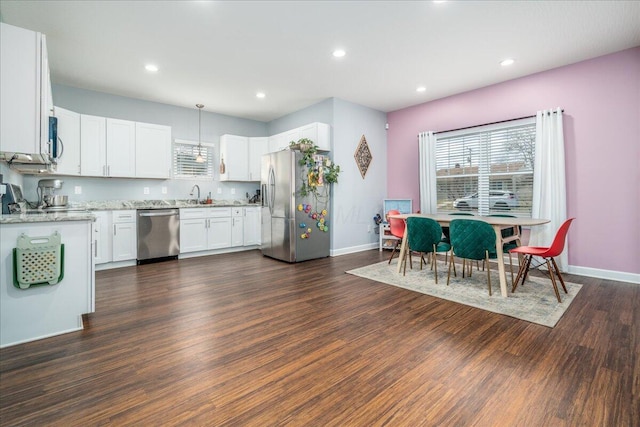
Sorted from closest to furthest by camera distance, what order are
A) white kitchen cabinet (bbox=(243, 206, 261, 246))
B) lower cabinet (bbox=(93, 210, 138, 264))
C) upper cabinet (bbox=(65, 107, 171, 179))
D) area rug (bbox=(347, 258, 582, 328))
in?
area rug (bbox=(347, 258, 582, 328)) < upper cabinet (bbox=(65, 107, 171, 179)) < lower cabinet (bbox=(93, 210, 138, 264)) < white kitchen cabinet (bbox=(243, 206, 261, 246))

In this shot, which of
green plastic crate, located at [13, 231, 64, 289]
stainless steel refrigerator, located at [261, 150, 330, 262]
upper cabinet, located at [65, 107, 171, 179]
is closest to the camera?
green plastic crate, located at [13, 231, 64, 289]

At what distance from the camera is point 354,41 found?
3.33 m

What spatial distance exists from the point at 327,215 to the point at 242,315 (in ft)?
9.39

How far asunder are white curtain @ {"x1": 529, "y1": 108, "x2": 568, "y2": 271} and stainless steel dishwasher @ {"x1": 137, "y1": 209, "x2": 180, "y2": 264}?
18.1 ft

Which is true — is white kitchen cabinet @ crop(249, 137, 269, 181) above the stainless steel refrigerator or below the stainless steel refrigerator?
above

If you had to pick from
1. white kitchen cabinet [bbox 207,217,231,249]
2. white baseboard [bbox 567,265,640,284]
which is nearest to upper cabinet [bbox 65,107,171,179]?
white kitchen cabinet [bbox 207,217,231,249]

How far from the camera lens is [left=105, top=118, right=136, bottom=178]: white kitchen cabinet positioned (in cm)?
465

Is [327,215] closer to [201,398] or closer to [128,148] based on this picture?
[128,148]

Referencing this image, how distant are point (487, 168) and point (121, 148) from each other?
19.4 ft

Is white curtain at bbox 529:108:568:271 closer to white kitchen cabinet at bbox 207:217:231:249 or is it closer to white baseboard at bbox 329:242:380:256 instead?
white baseboard at bbox 329:242:380:256

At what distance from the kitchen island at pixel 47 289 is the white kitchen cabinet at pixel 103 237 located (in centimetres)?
231

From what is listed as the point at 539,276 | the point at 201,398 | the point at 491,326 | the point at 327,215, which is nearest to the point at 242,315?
the point at 201,398

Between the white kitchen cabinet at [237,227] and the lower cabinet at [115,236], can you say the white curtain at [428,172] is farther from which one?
the lower cabinet at [115,236]

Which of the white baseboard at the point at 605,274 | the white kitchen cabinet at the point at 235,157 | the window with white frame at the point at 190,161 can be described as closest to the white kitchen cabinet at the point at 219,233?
the white kitchen cabinet at the point at 235,157
